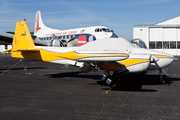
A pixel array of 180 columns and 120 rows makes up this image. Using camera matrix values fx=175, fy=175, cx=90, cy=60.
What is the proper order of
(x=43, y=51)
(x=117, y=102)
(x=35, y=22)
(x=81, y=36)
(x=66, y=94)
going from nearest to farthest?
(x=117, y=102) → (x=66, y=94) → (x=43, y=51) → (x=81, y=36) → (x=35, y=22)

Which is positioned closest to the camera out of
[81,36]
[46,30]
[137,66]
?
[137,66]

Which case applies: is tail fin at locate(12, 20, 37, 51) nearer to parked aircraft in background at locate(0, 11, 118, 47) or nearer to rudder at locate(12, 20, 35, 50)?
rudder at locate(12, 20, 35, 50)

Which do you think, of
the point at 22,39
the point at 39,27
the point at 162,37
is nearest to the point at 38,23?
the point at 39,27

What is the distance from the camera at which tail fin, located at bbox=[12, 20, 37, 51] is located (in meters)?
12.6

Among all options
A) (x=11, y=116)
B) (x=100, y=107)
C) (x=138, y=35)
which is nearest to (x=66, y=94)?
(x=100, y=107)

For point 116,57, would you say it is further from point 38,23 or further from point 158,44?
point 158,44

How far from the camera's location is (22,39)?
12.7 metres

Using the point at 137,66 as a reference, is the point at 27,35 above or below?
above

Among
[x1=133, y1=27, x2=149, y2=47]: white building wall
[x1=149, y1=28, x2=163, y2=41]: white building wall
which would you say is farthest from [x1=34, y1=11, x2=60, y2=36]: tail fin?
[x1=149, y1=28, x2=163, y2=41]: white building wall

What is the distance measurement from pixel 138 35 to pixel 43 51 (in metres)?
43.3

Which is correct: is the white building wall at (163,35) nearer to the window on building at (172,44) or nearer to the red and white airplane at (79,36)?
the window on building at (172,44)

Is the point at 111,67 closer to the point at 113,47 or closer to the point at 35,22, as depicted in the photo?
the point at 113,47

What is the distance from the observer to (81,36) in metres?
24.5

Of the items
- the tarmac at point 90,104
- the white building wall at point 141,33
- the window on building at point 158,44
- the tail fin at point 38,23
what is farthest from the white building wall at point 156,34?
the tarmac at point 90,104
